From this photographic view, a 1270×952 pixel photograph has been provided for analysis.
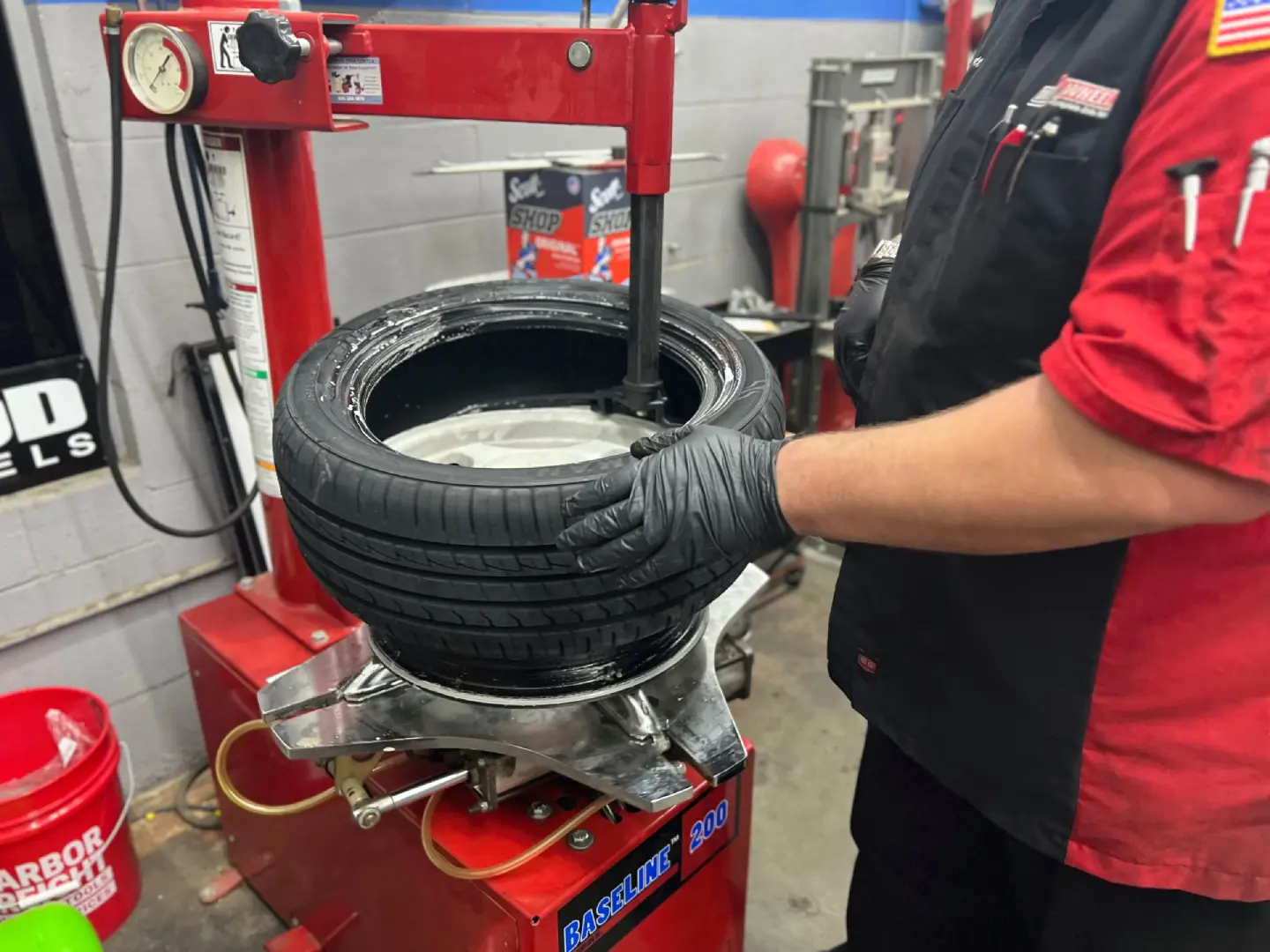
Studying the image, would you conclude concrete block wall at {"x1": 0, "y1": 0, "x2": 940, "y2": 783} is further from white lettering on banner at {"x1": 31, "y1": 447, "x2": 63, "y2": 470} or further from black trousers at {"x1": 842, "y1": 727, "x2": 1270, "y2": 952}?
black trousers at {"x1": 842, "y1": 727, "x2": 1270, "y2": 952}

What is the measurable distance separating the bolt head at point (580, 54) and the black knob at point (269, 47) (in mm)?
276

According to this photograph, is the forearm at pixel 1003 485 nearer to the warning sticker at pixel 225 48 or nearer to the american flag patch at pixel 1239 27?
the american flag patch at pixel 1239 27

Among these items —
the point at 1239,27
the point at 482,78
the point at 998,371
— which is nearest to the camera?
the point at 1239,27

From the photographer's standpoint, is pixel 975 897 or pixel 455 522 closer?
pixel 455 522

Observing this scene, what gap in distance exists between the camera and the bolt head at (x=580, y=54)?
82 cm

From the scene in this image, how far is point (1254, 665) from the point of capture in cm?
71

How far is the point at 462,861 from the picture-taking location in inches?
35.9

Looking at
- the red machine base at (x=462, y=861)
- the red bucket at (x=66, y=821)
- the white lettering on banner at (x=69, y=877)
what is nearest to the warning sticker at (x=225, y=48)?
the red machine base at (x=462, y=861)

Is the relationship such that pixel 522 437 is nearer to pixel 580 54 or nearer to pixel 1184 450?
pixel 580 54

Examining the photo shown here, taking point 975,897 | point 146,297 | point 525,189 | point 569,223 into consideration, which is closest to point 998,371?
point 975,897

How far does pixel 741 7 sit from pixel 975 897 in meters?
2.11

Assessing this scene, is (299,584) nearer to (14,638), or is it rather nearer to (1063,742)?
(14,638)

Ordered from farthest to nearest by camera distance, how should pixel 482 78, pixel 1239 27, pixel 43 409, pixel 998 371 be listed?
pixel 43 409 → pixel 482 78 → pixel 998 371 → pixel 1239 27

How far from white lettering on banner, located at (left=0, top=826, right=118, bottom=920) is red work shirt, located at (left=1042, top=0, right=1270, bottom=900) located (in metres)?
1.35
